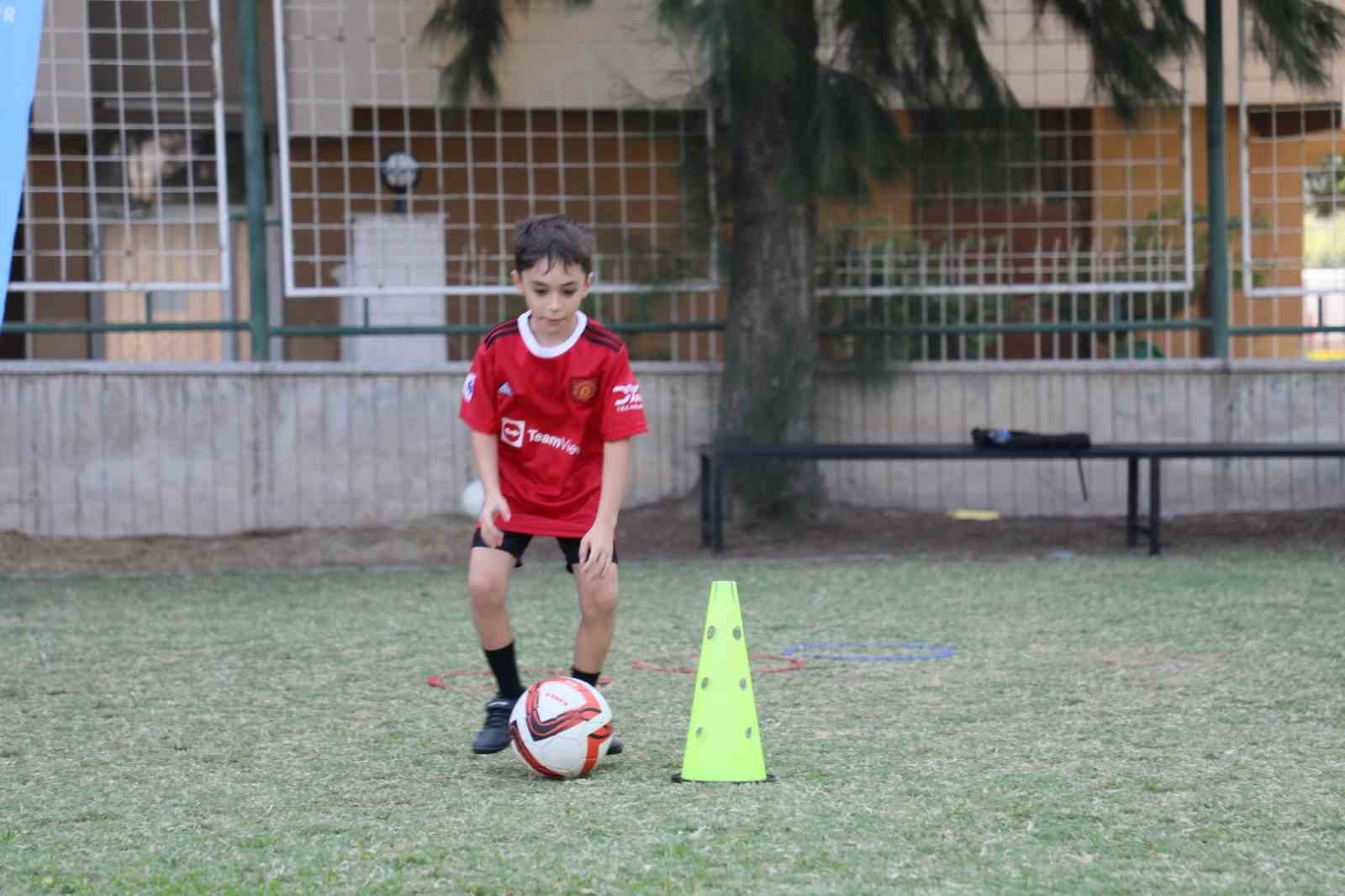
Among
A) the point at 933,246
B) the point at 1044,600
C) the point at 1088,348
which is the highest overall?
the point at 933,246

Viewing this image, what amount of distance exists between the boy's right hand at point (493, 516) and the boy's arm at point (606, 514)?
8.8 inches

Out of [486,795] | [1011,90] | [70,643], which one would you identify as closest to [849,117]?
[1011,90]

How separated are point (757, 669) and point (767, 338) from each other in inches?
189

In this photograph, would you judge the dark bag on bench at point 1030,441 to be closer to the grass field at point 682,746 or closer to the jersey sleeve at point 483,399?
the grass field at point 682,746

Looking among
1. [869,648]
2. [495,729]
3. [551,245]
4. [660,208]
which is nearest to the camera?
[551,245]

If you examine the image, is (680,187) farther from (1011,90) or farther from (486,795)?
(486,795)

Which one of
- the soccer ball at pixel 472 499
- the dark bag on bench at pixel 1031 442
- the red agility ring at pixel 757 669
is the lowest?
the red agility ring at pixel 757 669

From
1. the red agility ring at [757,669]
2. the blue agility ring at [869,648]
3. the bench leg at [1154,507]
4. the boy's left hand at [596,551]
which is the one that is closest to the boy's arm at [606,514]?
the boy's left hand at [596,551]

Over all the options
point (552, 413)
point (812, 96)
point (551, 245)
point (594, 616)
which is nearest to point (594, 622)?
point (594, 616)

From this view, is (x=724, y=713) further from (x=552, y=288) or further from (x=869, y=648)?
(x=869, y=648)

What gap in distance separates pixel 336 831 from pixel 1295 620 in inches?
183

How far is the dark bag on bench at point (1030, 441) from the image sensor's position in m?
9.31

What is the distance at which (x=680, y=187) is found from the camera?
10.6 metres

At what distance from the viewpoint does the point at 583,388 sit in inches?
174
